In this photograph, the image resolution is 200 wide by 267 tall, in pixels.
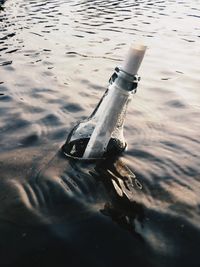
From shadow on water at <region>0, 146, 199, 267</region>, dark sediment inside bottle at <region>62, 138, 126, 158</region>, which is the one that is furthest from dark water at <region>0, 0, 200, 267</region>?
dark sediment inside bottle at <region>62, 138, 126, 158</region>

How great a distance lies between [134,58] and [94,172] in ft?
4.30

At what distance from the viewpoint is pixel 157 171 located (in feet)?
12.6

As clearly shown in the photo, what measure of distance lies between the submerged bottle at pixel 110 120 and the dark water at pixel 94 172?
181 mm

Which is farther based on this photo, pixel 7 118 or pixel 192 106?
pixel 192 106

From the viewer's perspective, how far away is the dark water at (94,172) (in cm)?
266

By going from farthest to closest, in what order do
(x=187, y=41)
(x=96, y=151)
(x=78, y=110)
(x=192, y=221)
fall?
(x=187, y=41) < (x=78, y=110) < (x=96, y=151) < (x=192, y=221)

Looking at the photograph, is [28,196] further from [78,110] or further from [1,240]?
[78,110]

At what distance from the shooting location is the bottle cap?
291 cm

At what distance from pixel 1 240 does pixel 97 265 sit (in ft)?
2.66

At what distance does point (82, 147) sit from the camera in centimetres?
386

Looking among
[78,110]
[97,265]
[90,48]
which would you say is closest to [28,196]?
[97,265]

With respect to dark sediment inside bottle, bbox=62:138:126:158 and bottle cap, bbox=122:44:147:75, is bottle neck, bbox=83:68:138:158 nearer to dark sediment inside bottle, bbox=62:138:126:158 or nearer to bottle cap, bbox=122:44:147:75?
bottle cap, bbox=122:44:147:75

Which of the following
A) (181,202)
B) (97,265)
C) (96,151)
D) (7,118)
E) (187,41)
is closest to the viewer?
(97,265)

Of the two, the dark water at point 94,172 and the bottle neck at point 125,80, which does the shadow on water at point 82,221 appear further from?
the bottle neck at point 125,80
